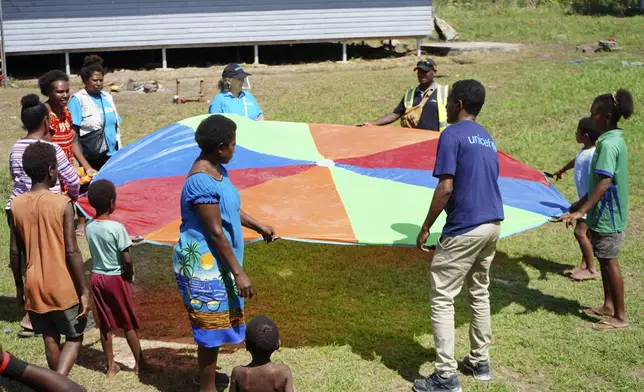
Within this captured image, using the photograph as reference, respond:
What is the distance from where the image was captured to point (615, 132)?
616 centimetres

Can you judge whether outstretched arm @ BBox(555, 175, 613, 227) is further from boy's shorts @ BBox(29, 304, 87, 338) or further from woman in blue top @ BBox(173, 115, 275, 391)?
boy's shorts @ BBox(29, 304, 87, 338)

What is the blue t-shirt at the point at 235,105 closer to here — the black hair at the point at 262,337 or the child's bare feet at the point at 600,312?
the child's bare feet at the point at 600,312

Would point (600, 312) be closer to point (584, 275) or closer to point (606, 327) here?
point (606, 327)

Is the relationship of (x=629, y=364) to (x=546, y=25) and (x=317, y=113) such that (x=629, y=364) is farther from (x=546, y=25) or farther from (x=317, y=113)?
(x=546, y=25)

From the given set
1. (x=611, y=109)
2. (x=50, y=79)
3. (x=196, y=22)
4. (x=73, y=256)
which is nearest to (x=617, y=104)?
(x=611, y=109)

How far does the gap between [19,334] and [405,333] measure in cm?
288

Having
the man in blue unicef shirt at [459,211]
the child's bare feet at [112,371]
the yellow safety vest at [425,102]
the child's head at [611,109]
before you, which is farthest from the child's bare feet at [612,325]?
the child's bare feet at [112,371]

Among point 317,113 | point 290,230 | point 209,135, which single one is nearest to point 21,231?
point 209,135

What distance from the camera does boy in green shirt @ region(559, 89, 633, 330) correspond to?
240 inches

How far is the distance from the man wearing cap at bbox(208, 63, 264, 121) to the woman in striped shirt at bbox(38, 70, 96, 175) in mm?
1443

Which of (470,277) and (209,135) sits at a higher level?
(209,135)

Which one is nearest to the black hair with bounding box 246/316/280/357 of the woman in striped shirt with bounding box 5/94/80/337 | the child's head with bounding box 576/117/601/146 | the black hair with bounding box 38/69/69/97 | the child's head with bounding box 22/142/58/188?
the child's head with bounding box 22/142/58/188

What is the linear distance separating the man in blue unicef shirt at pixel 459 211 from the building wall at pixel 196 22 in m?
15.8

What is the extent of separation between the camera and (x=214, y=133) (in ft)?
15.2
